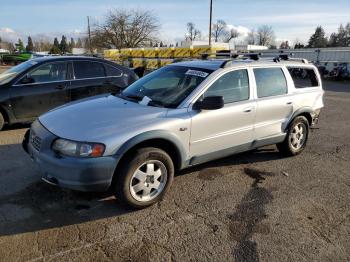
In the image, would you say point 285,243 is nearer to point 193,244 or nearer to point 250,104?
point 193,244

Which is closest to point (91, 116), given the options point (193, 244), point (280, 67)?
point (193, 244)

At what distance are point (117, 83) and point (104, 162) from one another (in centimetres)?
490

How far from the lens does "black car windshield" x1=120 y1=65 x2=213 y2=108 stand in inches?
173

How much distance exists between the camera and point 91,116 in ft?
13.0

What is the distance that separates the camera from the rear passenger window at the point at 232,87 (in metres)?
4.56

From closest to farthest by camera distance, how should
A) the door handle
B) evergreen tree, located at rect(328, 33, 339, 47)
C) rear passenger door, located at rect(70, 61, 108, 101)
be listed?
the door handle < rear passenger door, located at rect(70, 61, 108, 101) < evergreen tree, located at rect(328, 33, 339, 47)

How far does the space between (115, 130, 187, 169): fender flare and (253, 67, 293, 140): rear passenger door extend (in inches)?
56.9

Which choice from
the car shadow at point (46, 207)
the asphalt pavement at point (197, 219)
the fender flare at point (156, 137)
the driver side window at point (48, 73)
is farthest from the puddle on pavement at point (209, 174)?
the driver side window at point (48, 73)

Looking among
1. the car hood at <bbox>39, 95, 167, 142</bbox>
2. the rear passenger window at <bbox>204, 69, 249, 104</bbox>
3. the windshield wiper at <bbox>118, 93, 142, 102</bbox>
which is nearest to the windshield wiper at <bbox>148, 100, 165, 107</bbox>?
the car hood at <bbox>39, 95, 167, 142</bbox>

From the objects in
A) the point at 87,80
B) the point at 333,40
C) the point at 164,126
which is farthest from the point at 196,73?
the point at 333,40

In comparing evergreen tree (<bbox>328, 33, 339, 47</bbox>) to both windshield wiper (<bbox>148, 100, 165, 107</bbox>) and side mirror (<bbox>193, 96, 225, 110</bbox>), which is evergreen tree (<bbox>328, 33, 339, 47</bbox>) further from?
windshield wiper (<bbox>148, 100, 165, 107</bbox>)

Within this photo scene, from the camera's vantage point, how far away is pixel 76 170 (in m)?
3.48

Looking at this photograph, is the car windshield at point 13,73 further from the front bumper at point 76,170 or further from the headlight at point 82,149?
the headlight at point 82,149

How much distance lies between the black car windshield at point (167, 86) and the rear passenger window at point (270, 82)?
3.09 feet
